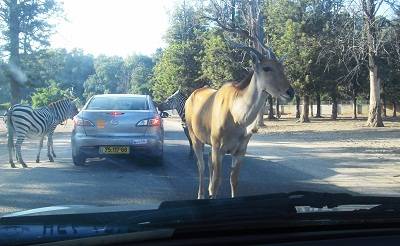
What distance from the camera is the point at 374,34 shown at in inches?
1121

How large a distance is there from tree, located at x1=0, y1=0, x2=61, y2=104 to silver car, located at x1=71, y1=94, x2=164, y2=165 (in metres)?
19.8

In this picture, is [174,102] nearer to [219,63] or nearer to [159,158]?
[159,158]

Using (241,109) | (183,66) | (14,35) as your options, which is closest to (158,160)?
(241,109)

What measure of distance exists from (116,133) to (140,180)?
5.97ft

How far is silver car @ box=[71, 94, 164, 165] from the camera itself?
11.8m

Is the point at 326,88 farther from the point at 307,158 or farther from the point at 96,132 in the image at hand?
the point at 96,132

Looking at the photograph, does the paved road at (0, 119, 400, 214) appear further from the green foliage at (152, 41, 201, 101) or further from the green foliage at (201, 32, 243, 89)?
the green foliage at (152, 41, 201, 101)

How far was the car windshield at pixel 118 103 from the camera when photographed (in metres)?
12.5

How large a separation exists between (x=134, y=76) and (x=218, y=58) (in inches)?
1790

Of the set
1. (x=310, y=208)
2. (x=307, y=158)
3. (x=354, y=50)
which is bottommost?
(x=307, y=158)

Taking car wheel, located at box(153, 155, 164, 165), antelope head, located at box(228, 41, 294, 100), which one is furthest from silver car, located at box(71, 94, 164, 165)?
antelope head, located at box(228, 41, 294, 100)

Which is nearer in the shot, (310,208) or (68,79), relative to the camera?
(310,208)

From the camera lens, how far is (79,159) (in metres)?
12.4

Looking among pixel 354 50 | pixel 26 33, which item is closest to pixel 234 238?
pixel 354 50
